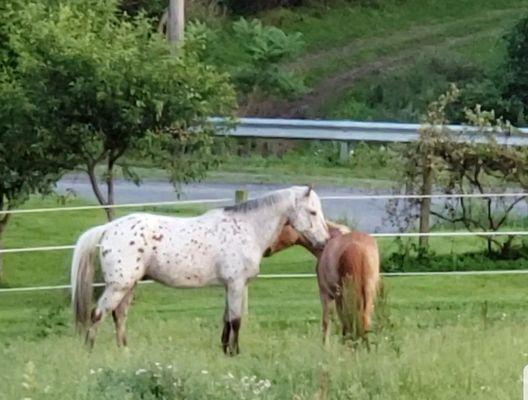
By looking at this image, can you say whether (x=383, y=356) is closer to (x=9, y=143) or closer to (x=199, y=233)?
(x=199, y=233)

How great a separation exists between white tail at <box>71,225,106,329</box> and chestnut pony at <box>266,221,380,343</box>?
1.61 meters

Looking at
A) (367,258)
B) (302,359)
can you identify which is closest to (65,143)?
(367,258)

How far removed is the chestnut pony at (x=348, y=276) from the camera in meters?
10.8

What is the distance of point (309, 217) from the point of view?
12695mm

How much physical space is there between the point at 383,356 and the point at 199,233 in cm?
321

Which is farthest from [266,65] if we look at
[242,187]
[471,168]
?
[471,168]

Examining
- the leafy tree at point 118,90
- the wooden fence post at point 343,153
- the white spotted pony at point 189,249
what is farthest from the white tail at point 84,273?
the wooden fence post at point 343,153

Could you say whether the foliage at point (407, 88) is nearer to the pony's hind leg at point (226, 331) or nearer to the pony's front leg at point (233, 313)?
the pony's front leg at point (233, 313)

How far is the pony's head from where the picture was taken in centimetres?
1269

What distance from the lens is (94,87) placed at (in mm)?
15992

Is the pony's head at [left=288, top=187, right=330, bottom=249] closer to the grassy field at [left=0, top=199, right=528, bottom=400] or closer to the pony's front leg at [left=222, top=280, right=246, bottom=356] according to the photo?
the pony's front leg at [left=222, top=280, right=246, bottom=356]

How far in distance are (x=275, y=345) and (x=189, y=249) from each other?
4.40ft

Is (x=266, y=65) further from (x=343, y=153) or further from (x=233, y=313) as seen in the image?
(x=233, y=313)

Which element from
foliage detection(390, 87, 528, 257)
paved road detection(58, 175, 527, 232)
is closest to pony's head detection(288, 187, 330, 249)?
foliage detection(390, 87, 528, 257)
